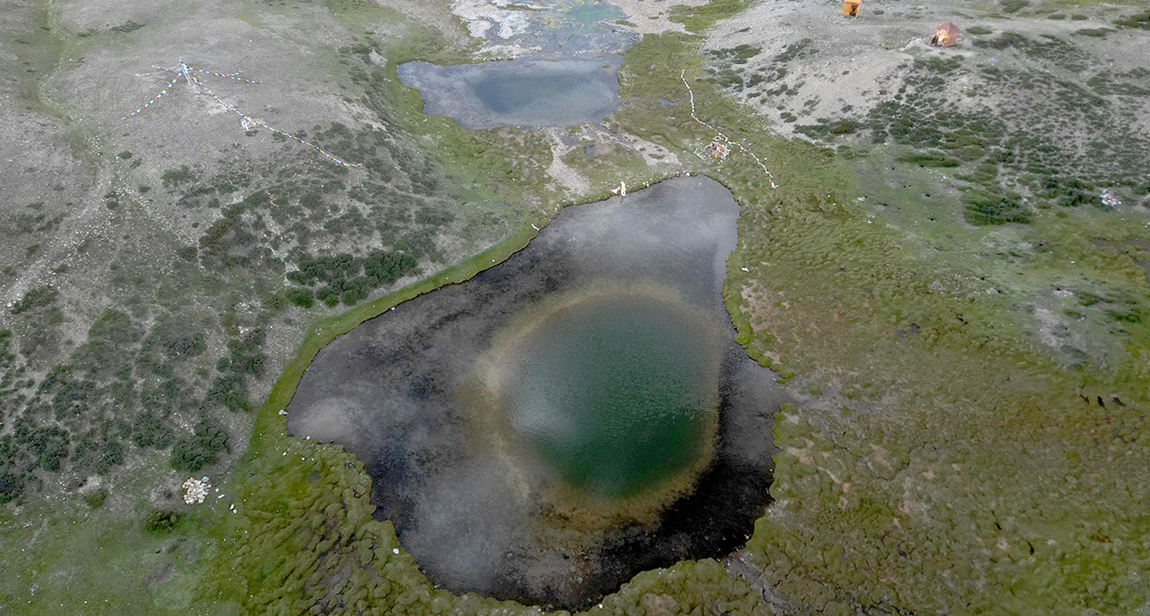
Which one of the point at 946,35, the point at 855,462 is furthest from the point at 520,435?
the point at 946,35

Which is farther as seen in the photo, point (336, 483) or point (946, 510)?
point (336, 483)

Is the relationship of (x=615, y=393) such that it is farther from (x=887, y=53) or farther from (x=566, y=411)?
(x=887, y=53)

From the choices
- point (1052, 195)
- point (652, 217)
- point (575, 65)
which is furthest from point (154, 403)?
point (1052, 195)

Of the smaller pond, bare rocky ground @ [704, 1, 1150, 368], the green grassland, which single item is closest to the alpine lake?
the green grassland

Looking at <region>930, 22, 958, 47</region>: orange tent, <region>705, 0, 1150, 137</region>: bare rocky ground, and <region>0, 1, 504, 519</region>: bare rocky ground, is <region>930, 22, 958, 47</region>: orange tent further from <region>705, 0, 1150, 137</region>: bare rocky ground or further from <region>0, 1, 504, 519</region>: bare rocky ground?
<region>0, 1, 504, 519</region>: bare rocky ground

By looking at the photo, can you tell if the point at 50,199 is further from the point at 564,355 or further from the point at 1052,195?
the point at 1052,195
